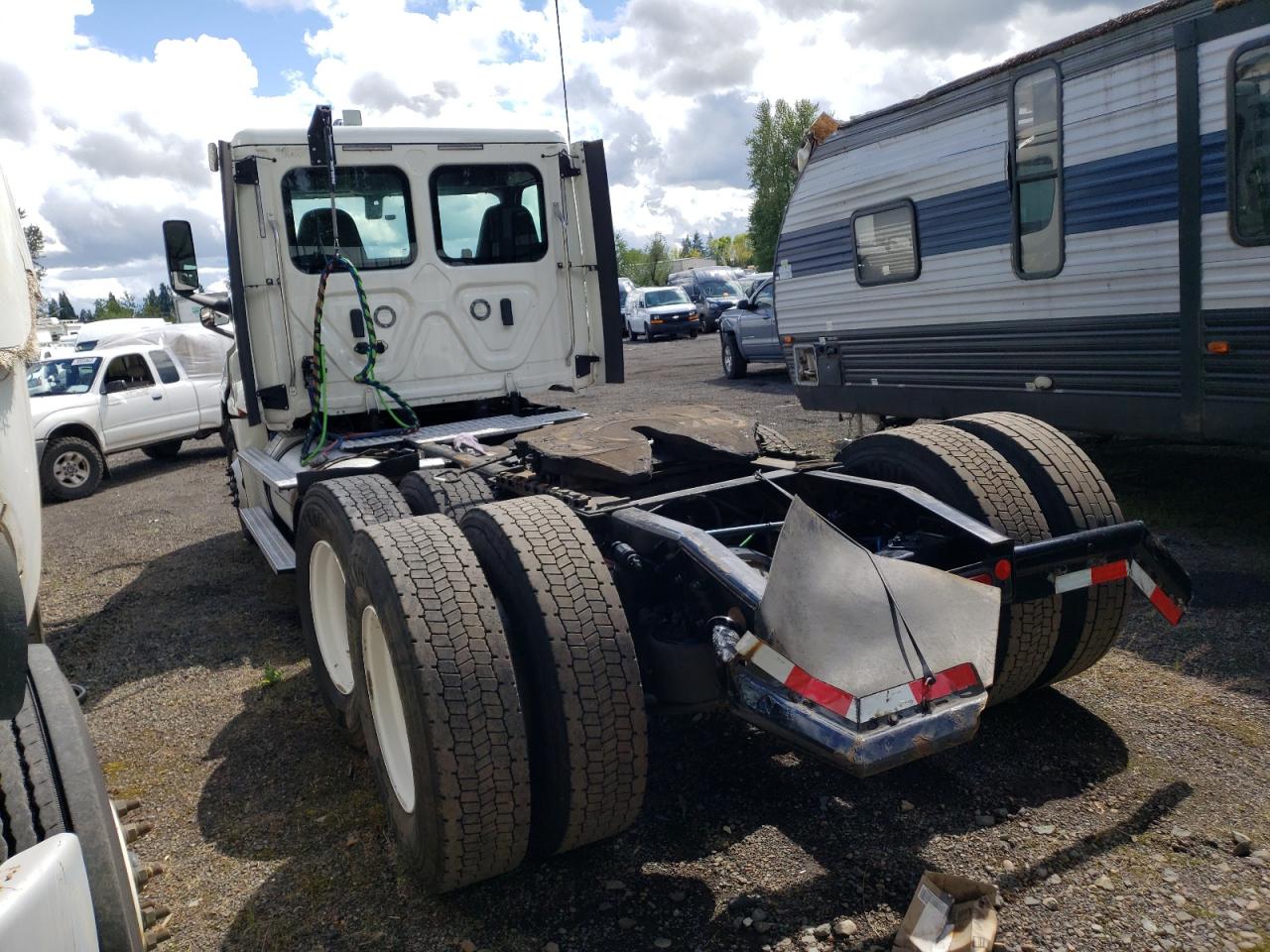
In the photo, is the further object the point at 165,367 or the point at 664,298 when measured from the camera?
the point at 664,298

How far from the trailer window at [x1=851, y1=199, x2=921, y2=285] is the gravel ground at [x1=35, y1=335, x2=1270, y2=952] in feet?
12.8

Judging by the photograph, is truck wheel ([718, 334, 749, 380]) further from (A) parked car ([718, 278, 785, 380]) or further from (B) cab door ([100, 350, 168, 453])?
(B) cab door ([100, 350, 168, 453])

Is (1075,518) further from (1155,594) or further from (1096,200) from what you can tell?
(1096,200)

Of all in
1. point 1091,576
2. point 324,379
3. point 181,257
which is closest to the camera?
point 1091,576

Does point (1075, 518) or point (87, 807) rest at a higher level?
point (1075, 518)

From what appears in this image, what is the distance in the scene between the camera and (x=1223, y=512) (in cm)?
661

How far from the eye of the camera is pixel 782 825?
10.7 feet

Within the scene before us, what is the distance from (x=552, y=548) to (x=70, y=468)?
37.6 feet

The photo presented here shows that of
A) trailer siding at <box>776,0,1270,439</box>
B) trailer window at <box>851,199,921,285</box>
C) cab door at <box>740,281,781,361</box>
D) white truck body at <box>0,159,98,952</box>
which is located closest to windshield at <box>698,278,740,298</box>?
cab door at <box>740,281,781,361</box>

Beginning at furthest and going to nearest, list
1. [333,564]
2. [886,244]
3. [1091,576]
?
[886,244]
[333,564]
[1091,576]

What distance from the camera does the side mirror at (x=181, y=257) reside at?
612 centimetres

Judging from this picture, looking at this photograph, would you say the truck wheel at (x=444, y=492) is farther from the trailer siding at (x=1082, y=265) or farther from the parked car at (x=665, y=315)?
the parked car at (x=665, y=315)

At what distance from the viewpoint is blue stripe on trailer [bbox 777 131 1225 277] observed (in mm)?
5797

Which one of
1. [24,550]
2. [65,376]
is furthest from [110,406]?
[24,550]
